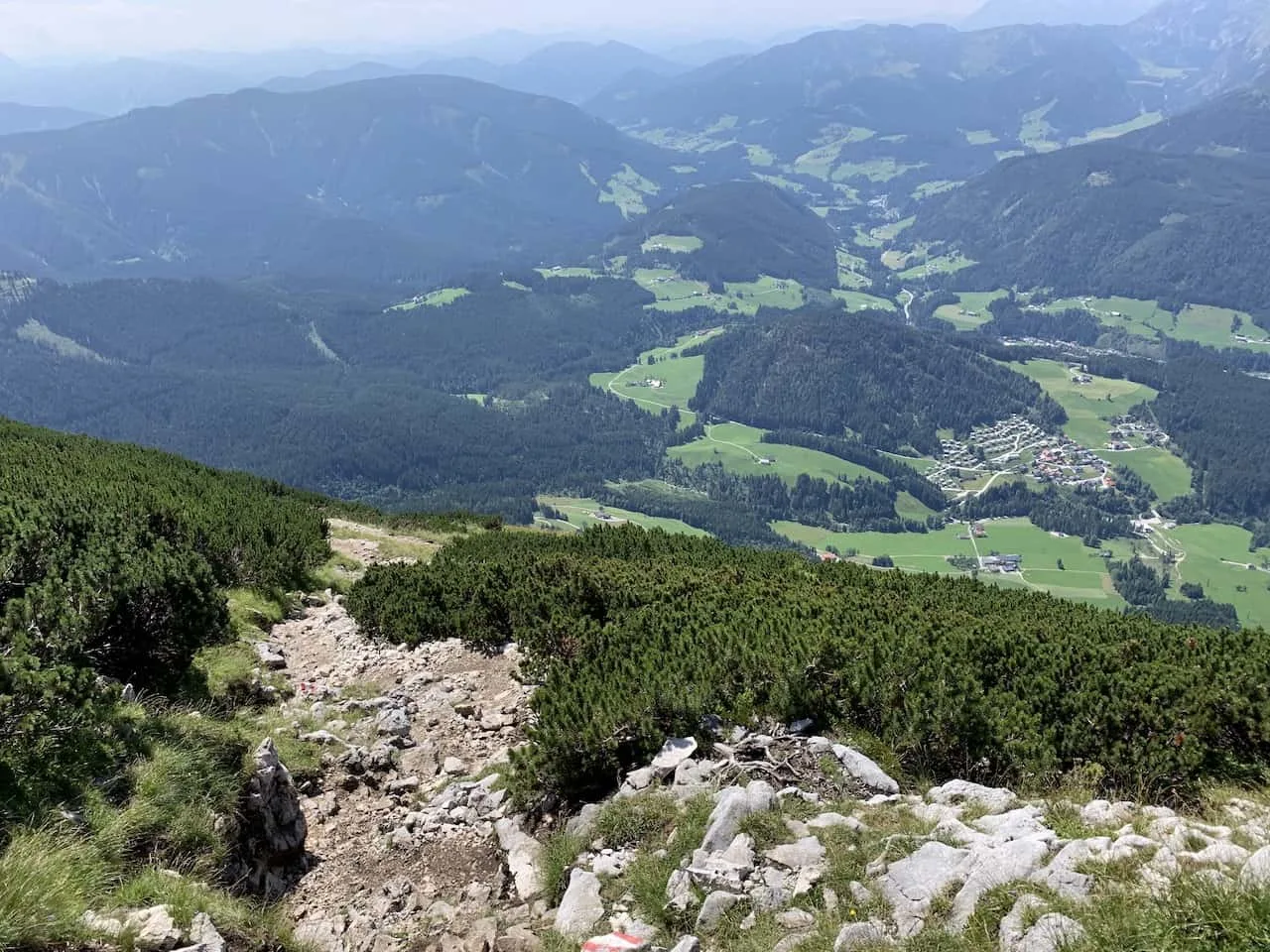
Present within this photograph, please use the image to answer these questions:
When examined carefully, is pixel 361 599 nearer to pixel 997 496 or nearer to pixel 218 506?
pixel 218 506

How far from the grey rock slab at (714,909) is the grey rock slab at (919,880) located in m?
1.39

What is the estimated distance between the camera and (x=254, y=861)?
32.3 feet

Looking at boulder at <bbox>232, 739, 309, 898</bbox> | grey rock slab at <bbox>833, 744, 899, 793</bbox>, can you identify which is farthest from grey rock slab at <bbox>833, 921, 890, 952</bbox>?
boulder at <bbox>232, 739, 309, 898</bbox>

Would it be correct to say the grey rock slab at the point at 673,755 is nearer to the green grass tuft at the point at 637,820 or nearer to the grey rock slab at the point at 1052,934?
the green grass tuft at the point at 637,820

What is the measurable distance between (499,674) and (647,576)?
5496 millimetres

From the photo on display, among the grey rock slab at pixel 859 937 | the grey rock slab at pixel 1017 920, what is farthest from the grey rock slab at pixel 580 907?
the grey rock slab at pixel 1017 920

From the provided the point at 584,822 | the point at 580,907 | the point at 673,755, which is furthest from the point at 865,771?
the point at 580,907

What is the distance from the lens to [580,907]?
8164mm

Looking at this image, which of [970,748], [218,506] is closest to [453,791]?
[970,748]

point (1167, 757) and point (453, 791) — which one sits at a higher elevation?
point (1167, 757)

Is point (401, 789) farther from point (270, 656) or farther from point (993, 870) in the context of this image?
point (993, 870)

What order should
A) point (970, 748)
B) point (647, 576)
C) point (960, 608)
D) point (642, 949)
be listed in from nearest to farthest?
point (642, 949), point (970, 748), point (960, 608), point (647, 576)

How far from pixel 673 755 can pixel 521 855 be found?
233cm

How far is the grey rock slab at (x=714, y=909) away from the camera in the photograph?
7309 mm
